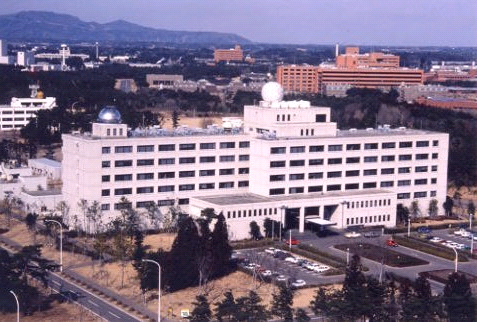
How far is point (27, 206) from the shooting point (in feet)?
66.7

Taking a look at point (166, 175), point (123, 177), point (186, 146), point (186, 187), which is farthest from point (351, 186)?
point (123, 177)

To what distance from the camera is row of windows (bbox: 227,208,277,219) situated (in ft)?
58.0

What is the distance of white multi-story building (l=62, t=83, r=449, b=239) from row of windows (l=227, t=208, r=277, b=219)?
0.02 metres

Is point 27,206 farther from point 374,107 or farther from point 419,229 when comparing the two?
point 374,107

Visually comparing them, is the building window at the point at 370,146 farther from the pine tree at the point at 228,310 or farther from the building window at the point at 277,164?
the pine tree at the point at 228,310

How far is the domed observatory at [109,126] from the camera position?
18859mm

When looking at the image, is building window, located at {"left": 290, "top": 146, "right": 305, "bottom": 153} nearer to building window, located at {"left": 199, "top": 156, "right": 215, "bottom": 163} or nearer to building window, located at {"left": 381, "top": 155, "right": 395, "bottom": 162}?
building window, located at {"left": 199, "top": 156, "right": 215, "bottom": 163}

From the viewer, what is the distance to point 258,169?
19.0 metres

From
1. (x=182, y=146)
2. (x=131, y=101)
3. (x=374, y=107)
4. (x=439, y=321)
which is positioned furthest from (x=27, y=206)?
(x=131, y=101)

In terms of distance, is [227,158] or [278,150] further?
[227,158]

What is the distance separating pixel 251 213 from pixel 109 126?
3800 millimetres

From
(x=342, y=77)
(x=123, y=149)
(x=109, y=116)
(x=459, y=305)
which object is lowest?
(x=459, y=305)

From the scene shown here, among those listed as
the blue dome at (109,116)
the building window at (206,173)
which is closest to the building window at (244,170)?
the building window at (206,173)

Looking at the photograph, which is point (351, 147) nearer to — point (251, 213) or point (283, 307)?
point (251, 213)
